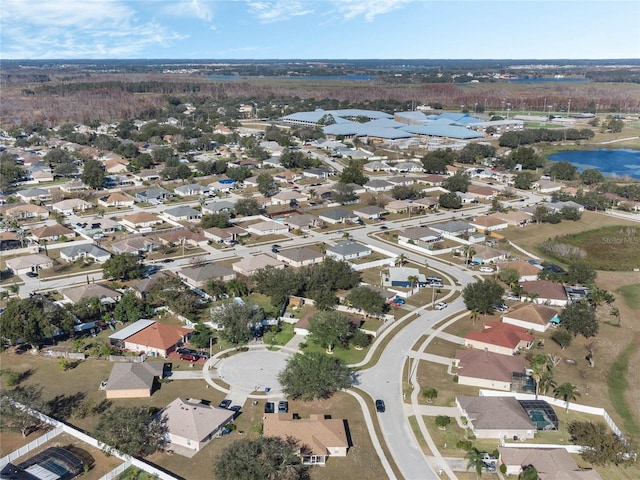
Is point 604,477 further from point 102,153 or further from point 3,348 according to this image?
point 102,153

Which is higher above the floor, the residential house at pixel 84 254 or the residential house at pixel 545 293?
the residential house at pixel 84 254

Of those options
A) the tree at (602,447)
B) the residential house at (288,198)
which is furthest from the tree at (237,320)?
the residential house at (288,198)

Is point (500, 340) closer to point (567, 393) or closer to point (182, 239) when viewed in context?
point (567, 393)

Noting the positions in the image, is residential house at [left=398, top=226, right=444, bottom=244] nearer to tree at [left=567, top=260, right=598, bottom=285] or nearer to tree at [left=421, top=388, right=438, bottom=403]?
tree at [left=567, top=260, right=598, bottom=285]

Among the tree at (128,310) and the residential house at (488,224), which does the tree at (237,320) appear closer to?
the tree at (128,310)

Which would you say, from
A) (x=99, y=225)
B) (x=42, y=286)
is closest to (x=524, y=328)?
(x=42, y=286)

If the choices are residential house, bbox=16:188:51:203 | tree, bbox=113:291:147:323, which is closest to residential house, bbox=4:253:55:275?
tree, bbox=113:291:147:323

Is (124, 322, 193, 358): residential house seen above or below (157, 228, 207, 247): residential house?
below
